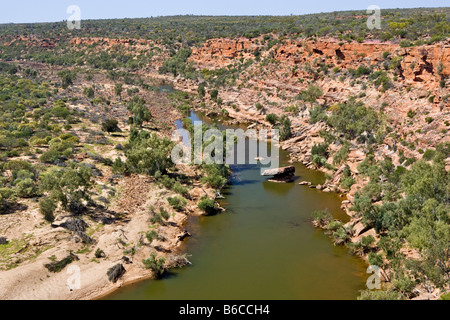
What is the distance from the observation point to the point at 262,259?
1155 inches

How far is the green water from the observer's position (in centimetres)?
2562

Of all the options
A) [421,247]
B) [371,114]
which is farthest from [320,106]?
[421,247]

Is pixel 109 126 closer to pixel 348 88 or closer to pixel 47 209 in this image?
pixel 47 209

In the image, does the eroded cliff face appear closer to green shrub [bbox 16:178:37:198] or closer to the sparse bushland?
the sparse bushland

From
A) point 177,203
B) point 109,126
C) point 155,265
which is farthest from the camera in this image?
point 109,126

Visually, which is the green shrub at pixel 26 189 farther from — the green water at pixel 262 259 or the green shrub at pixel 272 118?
the green shrub at pixel 272 118

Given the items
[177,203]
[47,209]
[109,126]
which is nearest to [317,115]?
[109,126]

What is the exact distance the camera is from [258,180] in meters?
45.0

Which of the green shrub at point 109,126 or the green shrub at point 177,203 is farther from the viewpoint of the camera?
the green shrub at point 109,126

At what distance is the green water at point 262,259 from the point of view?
25.6 meters

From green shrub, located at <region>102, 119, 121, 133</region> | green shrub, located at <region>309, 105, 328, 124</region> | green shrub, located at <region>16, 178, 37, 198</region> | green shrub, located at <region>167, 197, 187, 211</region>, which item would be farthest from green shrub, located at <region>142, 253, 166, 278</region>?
green shrub, located at <region>309, 105, 328, 124</region>

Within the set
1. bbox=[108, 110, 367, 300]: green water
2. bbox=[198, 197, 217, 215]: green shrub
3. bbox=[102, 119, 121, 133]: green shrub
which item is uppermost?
bbox=[102, 119, 121, 133]: green shrub

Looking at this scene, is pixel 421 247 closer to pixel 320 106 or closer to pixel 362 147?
pixel 362 147

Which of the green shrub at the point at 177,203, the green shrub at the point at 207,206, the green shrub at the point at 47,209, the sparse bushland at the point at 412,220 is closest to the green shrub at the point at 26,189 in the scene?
the green shrub at the point at 47,209
